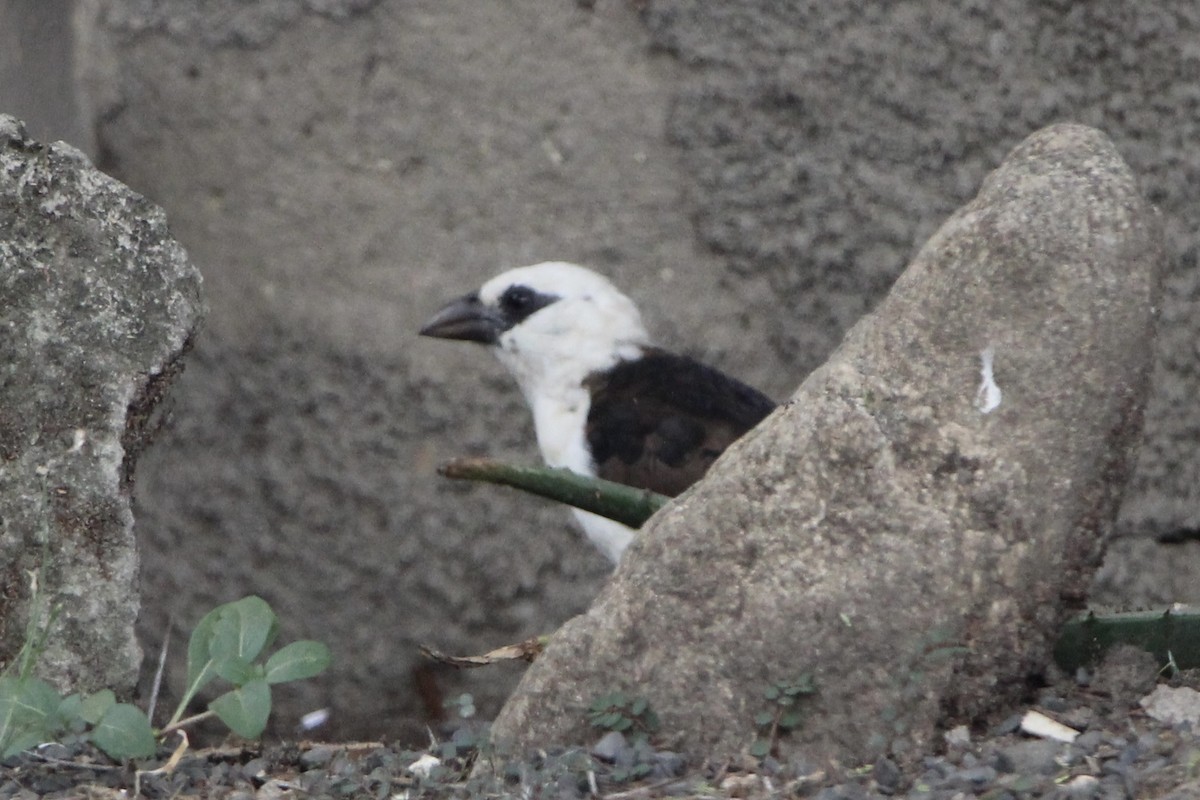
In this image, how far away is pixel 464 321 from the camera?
393cm

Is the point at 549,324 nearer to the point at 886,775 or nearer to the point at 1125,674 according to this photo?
the point at 1125,674

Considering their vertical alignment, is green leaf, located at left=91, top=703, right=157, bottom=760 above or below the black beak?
below

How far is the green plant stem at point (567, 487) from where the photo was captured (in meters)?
2.58

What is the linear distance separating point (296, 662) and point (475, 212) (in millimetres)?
1688

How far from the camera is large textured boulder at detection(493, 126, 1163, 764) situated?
87.9 inches

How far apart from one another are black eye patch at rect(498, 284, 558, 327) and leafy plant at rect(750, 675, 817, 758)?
1.88 meters

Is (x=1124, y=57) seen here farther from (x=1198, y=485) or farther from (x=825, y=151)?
(x=1198, y=485)

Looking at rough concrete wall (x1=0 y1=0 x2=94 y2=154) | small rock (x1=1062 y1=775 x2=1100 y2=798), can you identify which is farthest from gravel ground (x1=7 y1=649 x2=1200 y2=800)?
rough concrete wall (x1=0 y1=0 x2=94 y2=154)

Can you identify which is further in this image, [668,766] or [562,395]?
[562,395]

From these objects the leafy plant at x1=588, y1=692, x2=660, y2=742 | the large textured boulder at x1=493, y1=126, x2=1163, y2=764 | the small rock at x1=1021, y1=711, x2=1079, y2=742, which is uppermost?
the large textured boulder at x1=493, y1=126, x2=1163, y2=764

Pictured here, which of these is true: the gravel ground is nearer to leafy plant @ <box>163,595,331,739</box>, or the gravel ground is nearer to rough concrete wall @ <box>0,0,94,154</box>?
leafy plant @ <box>163,595,331,739</box>

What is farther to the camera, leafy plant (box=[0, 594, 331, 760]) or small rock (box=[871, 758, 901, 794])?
leafy plant (box=[0, 594, 331, 760])

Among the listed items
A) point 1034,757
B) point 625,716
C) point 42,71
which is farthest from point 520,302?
point 1034,757

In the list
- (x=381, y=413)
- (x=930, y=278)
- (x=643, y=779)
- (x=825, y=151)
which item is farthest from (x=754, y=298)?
(x=643, y=779)
